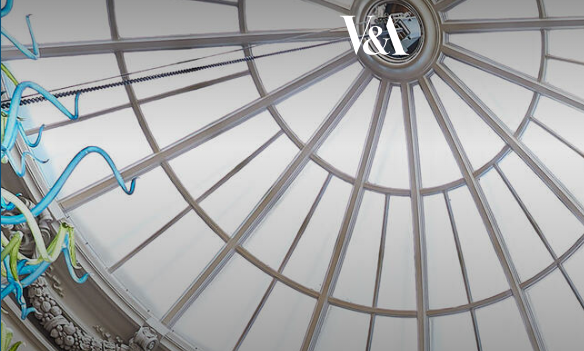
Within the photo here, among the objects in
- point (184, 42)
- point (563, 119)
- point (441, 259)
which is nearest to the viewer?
point (184, 42)

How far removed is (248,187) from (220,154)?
2.76 feet

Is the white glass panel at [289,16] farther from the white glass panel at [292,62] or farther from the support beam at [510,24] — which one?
the support beam at [510,24]

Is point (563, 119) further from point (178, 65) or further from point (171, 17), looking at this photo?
point (171, 17)

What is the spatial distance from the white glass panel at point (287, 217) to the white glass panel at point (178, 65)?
8.05 feet

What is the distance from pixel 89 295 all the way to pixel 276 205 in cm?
376

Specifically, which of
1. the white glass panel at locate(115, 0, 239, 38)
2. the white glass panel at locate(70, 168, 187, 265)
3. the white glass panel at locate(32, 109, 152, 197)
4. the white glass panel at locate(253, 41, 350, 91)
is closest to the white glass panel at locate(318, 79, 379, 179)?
the white glass panel at locate(253, 41, 350, 91)

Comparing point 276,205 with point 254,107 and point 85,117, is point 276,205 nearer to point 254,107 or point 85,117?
point 254,107

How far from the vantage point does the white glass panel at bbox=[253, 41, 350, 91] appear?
43.4ft

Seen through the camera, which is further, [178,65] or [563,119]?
[563,119]

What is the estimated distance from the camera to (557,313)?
14211mm

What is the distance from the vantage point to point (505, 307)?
47.4 feet

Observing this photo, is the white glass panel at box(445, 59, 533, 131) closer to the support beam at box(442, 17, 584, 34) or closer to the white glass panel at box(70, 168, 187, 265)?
the support beam at box(442, 17, 584, 34)

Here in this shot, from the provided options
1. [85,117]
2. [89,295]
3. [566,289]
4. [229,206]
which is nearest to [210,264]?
[229,206]

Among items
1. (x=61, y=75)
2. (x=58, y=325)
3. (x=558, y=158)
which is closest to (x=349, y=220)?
(x=558, y=158)
